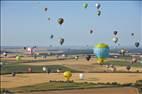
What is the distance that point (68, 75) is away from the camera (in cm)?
6619

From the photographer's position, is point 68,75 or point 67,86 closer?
point 67,86

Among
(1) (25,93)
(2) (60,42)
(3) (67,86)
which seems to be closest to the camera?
(1) (25,93)

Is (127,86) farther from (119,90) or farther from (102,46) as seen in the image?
(102,46)

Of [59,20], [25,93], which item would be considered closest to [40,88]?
[25,93]

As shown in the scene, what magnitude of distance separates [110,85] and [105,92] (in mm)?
9038

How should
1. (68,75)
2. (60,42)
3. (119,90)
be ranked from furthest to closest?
1. (60,42)
2. (68,75)
3. (119,90)

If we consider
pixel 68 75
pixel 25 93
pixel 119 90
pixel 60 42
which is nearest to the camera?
pixel 25 93

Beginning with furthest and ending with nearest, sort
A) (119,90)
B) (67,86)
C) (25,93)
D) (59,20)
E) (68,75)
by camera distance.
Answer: (59,20)
(68,75)
(67,86)
(119,90)
(25,93)

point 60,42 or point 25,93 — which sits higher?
point 60,42

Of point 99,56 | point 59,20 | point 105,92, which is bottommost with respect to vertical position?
point 105,92

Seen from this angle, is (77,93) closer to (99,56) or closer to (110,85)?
(110,85)

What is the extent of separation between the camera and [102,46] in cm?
6731


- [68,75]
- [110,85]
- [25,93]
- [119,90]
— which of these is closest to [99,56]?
[68,75]

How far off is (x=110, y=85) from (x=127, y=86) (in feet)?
8.50
